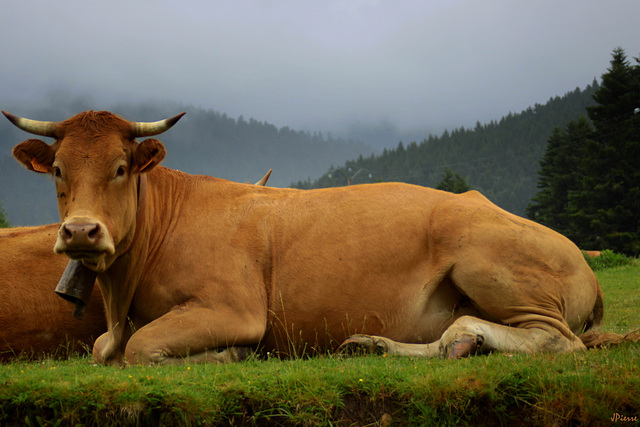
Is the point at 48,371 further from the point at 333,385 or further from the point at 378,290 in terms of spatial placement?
the point at 378,290

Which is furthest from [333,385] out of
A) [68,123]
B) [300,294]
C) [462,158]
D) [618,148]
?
[462,158]

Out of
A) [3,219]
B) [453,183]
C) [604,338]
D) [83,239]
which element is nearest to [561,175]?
[453,183]

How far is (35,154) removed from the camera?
5422mm

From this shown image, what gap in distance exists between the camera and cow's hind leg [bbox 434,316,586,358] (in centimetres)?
504

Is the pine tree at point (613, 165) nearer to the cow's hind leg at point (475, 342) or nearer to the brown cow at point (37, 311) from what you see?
the cow's hind leg at point (475, 342)

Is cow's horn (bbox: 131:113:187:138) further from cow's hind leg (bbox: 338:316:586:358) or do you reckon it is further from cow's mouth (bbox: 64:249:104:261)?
cow's hind leg (bbox: 338:316:586:358)

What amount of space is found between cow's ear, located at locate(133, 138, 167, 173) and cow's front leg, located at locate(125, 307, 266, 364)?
1459 millimetres

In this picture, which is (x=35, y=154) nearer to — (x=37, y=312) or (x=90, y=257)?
(x=90, y=257)

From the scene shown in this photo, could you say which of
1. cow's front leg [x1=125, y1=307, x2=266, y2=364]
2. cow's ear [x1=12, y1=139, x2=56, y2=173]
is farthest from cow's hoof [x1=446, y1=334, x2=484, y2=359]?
cow's ear [x1=12, y1=139, x2=56, y2=173]

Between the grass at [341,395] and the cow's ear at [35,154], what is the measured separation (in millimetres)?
2041

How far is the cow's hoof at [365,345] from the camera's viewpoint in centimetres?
530

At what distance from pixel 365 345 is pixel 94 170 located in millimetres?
2992

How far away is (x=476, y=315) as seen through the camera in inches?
224
